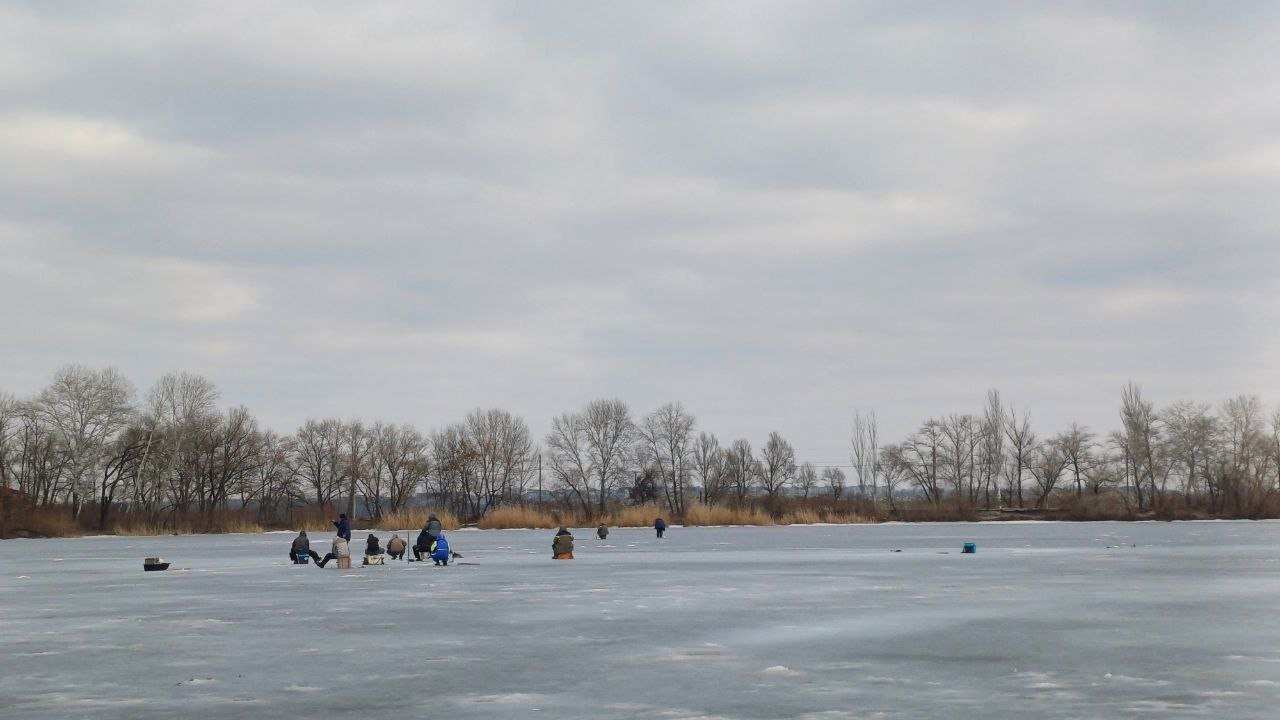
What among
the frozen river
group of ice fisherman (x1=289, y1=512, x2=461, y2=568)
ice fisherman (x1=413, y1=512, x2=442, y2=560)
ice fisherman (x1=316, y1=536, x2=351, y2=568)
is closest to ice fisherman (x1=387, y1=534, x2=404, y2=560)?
group of ice fisherman (x1=289, y1=512, x2=461, y2=568)

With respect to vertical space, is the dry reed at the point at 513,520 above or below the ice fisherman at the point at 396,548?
above

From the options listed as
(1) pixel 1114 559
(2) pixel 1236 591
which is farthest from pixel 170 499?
(2) pixel 1236 591

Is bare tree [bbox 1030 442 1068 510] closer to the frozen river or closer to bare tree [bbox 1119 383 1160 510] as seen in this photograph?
bare tree [bbox 1119 383 1160 510]

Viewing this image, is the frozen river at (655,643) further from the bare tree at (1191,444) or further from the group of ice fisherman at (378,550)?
the bare tree at (1191,444)

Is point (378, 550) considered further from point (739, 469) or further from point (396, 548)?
point (739, 469)

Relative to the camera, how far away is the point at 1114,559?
31.6m

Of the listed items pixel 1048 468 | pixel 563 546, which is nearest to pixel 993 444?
pixel 1048 468

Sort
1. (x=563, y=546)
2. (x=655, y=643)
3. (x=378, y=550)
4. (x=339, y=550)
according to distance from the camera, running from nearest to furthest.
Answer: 1. (x=655, y=643)
2. (x=339, y=550)
3. (x=378, y=550)
4. (x=563, y=546)

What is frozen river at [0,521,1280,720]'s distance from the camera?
33.3 feet

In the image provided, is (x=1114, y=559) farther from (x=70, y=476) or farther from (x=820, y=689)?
(x=70, y=476)

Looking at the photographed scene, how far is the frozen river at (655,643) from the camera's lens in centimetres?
1015

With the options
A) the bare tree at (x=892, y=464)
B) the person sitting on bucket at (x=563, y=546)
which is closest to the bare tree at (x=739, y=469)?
the bare tree at (x=892, y=464)

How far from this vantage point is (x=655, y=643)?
14156 mm

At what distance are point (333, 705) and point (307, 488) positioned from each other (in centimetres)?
10368
